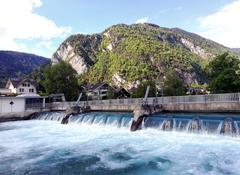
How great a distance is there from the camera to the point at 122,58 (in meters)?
140

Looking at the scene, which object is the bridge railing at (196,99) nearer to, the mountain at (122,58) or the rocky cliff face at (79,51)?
the mountain at (122,58)

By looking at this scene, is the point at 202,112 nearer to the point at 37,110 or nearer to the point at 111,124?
the point at 111,124

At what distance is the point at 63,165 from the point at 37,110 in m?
34.5

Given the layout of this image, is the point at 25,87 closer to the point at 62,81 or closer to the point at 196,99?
the point at 62,81

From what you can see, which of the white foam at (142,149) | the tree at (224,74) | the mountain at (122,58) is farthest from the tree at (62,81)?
the mountain at (122,58)

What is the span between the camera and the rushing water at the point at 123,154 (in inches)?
552

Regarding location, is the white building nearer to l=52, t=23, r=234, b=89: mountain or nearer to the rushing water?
l=52, t=23, r=234, b=89: mountain

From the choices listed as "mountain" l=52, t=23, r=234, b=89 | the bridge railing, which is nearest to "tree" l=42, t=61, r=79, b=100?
the bridge railing

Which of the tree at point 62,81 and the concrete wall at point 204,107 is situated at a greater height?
the tree at point 62,81

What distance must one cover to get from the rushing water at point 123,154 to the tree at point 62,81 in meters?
39.5

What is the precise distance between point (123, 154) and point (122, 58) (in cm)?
12362

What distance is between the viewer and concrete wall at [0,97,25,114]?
146 ft

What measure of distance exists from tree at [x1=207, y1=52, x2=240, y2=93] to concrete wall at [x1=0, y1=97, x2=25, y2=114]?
30152 millimetres

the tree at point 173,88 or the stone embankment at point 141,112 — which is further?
the tree at point 173,88
